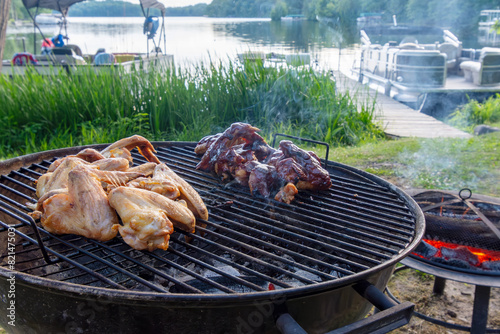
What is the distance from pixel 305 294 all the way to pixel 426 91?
45.9ft

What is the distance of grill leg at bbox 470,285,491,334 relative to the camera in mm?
2576

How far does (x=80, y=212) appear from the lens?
1.91 meters

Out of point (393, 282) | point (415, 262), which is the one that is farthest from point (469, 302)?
point (415, 262)

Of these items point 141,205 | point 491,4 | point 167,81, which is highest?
point 491,4

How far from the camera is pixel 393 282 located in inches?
144

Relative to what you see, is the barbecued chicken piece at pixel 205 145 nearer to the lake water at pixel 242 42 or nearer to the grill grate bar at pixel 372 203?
the grill grate bar at pixel 372 203

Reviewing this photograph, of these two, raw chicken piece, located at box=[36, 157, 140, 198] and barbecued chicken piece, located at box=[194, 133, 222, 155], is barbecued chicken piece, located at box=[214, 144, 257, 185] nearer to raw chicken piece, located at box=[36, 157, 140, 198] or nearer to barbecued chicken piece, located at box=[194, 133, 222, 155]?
barbecued chicken piece, located at box=[194, 133, 222, 155]

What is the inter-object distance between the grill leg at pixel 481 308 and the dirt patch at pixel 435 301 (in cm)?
49

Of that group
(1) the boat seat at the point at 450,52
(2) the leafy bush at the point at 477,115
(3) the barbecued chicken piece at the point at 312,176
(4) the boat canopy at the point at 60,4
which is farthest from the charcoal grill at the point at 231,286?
(1) the boat seat at the point at 450,52

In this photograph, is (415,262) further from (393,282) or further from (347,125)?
(347,125)

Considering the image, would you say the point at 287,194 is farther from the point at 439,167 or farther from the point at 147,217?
the point at 439,167

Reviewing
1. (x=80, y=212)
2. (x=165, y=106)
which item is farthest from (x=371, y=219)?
(x=165, y=106)

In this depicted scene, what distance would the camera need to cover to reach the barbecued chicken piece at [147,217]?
1.79 m

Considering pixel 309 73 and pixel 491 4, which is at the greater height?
pixel 491 4
